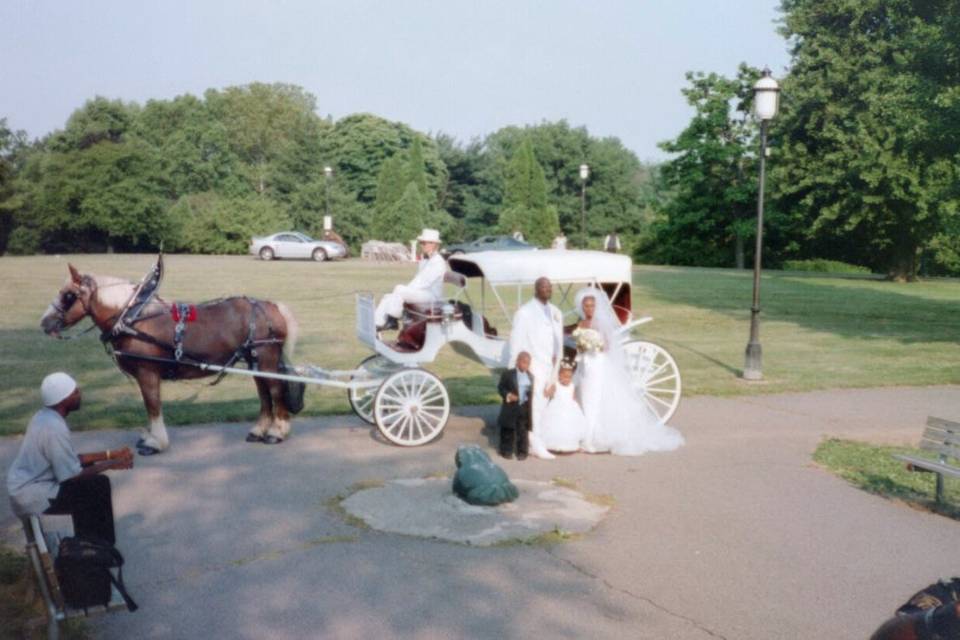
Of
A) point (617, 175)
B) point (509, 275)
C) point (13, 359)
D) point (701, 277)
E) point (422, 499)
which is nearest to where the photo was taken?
point (422, 499)

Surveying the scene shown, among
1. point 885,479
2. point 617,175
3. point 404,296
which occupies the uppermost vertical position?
point 617,175

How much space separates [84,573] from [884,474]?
26.5ft

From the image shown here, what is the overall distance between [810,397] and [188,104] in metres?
89.2

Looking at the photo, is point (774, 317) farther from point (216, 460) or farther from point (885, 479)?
point (216, 460)

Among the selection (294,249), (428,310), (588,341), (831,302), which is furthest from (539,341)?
(294,249)

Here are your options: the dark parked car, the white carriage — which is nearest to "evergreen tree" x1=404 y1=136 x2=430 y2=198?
the dark parked car

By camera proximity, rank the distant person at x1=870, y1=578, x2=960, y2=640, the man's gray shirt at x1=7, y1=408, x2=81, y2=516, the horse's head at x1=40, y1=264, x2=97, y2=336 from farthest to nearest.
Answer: the horse's head at x1=40, y1=264, x2=97, y2=336 → the man's gray shirt at x1=7, y1=408, x2=81, y2=516 → the distant person at x1=870, y1=578, x2=960, y2=640

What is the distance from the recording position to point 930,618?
10.1ft

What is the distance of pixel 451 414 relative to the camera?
12719 millimetres

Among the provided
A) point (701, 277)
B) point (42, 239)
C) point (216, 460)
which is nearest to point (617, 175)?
point (701, 277)

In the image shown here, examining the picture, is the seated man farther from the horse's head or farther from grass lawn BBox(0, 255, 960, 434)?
grass lawn BBox(0, 255, 960, 434)

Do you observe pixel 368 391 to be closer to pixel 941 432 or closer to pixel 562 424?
pixel 562 424

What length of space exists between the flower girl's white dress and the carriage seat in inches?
63.2

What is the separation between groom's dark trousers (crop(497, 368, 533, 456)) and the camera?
33.6 feet
